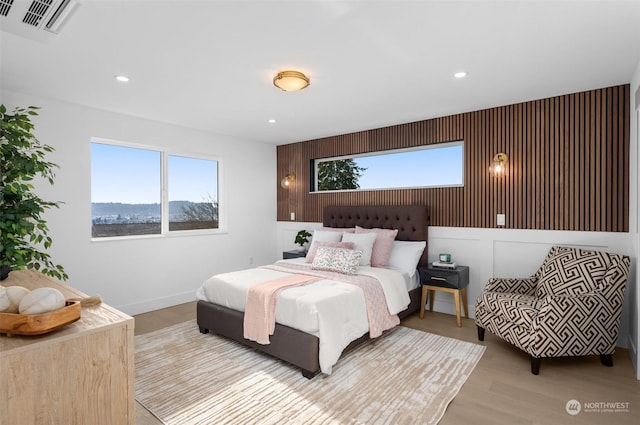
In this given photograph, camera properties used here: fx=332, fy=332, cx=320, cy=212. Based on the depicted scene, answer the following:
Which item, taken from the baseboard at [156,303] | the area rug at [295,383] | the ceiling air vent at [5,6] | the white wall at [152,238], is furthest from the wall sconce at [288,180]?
the ceiling air vent at [5,6]

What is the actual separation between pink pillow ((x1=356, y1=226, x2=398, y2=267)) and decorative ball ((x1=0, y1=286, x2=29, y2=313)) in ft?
11.2

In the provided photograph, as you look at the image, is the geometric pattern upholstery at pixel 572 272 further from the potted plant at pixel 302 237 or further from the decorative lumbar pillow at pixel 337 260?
the potted plant at pixel 302 237

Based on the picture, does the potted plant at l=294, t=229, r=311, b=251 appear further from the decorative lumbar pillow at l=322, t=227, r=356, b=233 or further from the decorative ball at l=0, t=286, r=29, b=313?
the decorative ball at l=0, t=286, r=29, b=313

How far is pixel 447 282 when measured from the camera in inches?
148

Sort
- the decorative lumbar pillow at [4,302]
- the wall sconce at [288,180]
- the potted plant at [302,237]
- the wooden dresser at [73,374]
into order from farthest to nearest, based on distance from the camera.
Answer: the wall sconce at [288,180]
the potted plant at [302,237]
the decorative lumbar pillow at [4,302]
the wooden dresser at [73,374]

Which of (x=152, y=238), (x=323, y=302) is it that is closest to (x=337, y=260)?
(x=323, y=302)

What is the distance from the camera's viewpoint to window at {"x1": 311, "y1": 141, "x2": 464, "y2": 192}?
14.1ft

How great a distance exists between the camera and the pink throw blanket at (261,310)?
283 centimetres

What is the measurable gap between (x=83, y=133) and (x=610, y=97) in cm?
552

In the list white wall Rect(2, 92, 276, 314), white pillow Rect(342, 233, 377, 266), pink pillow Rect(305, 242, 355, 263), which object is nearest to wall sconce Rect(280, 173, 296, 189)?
white wall Rect(2, 92, 276, 314)

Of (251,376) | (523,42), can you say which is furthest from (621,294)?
(251,376)

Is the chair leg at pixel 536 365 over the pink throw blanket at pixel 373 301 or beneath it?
beneath

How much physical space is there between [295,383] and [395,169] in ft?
10.5

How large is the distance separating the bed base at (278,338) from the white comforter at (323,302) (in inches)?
2.0
